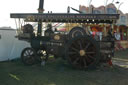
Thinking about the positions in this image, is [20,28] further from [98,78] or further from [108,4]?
[108,4]

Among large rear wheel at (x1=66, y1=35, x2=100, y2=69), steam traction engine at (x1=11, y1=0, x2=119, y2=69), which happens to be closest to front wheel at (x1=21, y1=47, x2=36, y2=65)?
steam traction engine at (x1=11, y1=0, x2=119, y2=69)

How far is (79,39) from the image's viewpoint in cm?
608

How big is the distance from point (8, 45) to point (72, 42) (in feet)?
13.8

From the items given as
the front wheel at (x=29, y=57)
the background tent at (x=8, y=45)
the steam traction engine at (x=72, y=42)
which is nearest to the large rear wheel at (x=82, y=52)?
the steam traction engine at (x=72, y=42)

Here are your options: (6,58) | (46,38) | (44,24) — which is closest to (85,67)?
(46,38)

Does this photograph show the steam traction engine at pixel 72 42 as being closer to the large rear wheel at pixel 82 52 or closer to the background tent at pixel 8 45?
the large rear wheel at pixel 82 52

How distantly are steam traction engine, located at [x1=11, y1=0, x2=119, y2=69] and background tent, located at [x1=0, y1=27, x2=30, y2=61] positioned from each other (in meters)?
1.57

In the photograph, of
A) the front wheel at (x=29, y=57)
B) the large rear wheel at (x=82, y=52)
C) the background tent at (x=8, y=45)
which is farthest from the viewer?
the background tent at (x=8, y=45)

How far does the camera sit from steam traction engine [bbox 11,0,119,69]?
6027 mm

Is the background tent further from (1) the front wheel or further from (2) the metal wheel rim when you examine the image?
(2) the metal wheel rim

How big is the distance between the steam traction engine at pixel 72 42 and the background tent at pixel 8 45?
1.57 m

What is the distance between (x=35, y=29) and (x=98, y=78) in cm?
397

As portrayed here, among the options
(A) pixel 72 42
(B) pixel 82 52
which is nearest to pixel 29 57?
(A) pixel 72 42

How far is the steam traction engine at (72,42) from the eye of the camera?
603 centimetres
